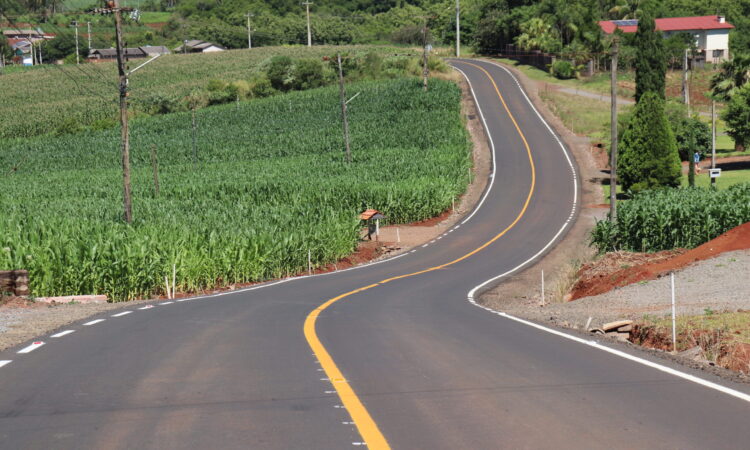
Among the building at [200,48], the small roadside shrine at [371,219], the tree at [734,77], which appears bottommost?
the small roadside shrine at [371,219]

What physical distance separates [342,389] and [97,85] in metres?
147

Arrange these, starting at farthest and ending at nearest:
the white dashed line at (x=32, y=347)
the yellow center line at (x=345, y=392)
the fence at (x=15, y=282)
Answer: the fence at (x=15, y=282) < the white dashed line at (x=32, y=347) < the yellow center line at (x=345, y=392)

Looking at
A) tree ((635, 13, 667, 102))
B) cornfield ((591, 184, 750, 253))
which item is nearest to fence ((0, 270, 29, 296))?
cornfield ((591, 184, 750, 253))

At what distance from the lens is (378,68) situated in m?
126

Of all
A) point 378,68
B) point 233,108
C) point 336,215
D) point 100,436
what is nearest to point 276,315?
point 100,436

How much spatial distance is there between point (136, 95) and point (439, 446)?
5312 inches

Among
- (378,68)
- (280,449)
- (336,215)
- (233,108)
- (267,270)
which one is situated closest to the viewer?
(280,449)

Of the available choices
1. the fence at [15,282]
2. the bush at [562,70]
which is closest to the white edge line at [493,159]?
the bush at [562,70]

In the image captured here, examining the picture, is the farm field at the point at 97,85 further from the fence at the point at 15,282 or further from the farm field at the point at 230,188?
the fence at the point at 15,282

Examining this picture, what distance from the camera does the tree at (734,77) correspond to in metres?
75.1

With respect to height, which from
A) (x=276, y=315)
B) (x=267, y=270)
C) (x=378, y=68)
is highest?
(x=378, y=68)

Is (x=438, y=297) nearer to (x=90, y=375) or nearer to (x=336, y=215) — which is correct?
(x=90, y=375)

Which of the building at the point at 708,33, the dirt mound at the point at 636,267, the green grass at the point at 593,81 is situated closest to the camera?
the dirt mound at the point at 636,267

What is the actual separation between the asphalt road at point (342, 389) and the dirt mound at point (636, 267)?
9205 millimetres
